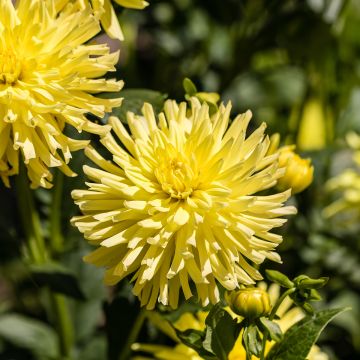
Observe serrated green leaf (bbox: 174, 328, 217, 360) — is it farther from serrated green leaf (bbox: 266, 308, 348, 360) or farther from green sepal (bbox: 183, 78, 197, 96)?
green sepal (bbox: 183, 78, 197, 96)

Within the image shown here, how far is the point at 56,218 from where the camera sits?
1057mm

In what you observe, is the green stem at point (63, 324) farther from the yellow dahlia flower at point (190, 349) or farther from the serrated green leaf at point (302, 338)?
the serrated green leaf at point (302, 338)

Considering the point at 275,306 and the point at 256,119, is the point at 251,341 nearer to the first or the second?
the point at 275,306

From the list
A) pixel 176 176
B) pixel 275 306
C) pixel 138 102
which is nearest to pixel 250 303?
pixel 275 306

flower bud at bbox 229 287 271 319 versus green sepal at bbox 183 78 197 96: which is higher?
green sepal at bbox 183 78 197 96

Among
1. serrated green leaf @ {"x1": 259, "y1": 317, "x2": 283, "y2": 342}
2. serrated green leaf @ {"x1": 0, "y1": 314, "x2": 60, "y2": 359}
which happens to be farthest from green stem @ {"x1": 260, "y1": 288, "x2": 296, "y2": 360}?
serrated green leaf @ {"x1": 0, "y1": 314, "x2": 60, "y2": 359}

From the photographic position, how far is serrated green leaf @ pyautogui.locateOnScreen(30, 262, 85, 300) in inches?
38.0

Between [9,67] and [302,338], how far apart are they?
0.40 metres

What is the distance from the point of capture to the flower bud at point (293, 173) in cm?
86

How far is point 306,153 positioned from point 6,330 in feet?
1.73

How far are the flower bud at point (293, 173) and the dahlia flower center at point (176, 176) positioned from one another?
137 mm

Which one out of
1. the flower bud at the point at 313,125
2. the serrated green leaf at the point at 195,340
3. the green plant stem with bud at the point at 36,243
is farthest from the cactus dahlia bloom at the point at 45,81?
the flower bud at the point at 313,125

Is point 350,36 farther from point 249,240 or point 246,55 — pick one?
point 249,240

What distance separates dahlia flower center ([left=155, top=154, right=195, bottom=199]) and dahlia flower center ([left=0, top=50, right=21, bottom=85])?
0.17 m
